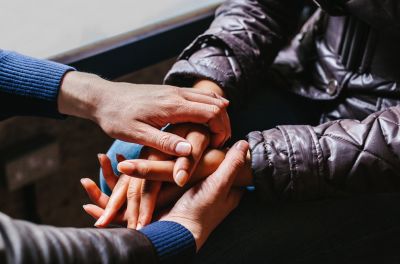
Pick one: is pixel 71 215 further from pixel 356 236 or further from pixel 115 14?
pixel 356 236

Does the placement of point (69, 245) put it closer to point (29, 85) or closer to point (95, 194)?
point (95, 194)

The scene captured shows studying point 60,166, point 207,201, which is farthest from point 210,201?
point 60,166

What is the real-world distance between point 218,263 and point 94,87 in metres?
0.39

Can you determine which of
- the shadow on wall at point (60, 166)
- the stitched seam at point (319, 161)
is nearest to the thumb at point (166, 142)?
the stitched seam at point (319, 161)

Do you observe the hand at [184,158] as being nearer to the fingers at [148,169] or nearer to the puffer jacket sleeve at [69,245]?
the fingers at [148,169]

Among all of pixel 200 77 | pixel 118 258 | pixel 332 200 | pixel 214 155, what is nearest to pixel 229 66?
pixel 200 77

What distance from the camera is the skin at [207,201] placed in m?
0.84

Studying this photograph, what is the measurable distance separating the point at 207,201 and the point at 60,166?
703 mm

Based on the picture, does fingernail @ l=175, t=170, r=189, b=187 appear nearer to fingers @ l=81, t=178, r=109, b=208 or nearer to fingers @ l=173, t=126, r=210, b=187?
fingers @ l=173, t=126, r=210, b=187

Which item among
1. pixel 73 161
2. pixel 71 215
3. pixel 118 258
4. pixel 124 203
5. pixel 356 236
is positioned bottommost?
pixel 71 215

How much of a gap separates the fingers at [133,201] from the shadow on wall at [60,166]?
53cm

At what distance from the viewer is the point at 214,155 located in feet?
3.05

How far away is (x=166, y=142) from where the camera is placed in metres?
0.88

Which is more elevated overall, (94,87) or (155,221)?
(94,87)
